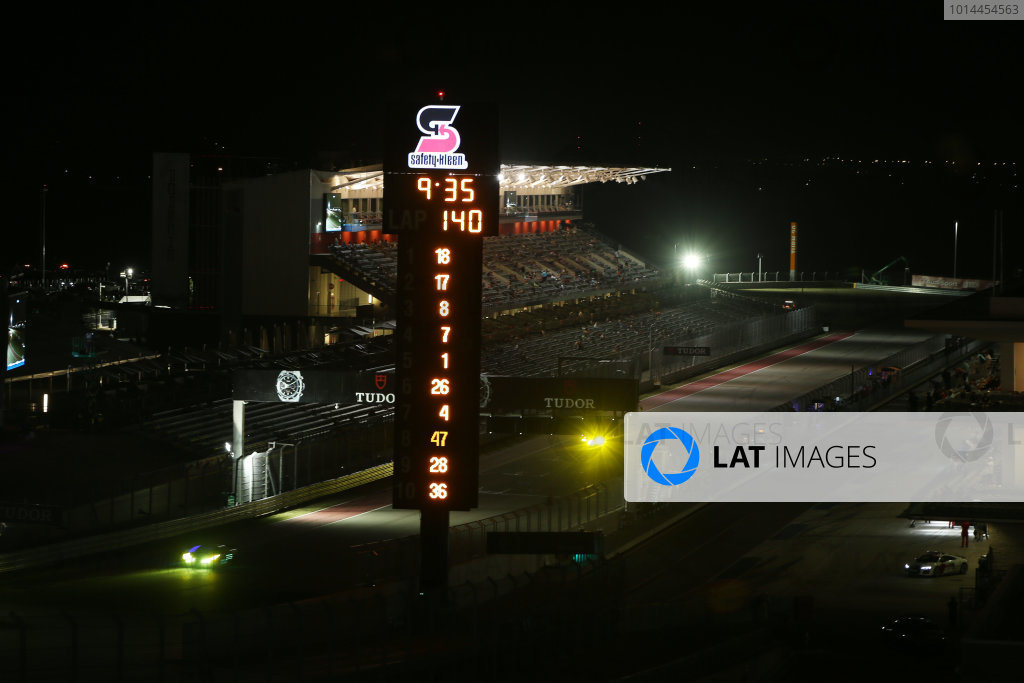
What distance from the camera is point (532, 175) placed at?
247 feet

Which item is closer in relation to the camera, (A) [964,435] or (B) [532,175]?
(A) [964,435]

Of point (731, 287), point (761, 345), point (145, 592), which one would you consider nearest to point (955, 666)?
point (145, 592)

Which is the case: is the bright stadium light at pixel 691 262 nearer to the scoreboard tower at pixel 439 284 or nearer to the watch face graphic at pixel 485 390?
the watch face graphic at pixel 485 390

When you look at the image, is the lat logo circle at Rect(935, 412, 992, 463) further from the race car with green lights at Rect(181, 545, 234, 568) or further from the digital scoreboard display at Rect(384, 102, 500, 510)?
the race car with green lights at Rect(181, 545, 234, 568)

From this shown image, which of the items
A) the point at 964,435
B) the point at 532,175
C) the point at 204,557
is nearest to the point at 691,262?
the point at 532,175

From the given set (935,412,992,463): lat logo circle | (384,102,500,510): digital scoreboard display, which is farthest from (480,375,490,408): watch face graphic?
(384,102,500,510): digital scoreboard display

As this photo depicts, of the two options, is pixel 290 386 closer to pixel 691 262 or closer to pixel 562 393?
pixel 562 393

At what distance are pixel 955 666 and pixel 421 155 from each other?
13.4 m

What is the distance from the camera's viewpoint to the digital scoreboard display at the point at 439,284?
21875mm

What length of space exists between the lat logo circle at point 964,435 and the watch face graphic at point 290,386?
19.7 metres

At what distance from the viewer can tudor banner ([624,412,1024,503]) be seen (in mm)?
36250

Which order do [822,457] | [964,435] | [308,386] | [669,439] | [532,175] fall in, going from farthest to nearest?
[532,175] < [822,457] < [964,435] < [669,439] < [308,386]

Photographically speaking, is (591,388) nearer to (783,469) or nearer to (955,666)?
(783,469)

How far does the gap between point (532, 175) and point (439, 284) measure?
178 ft
